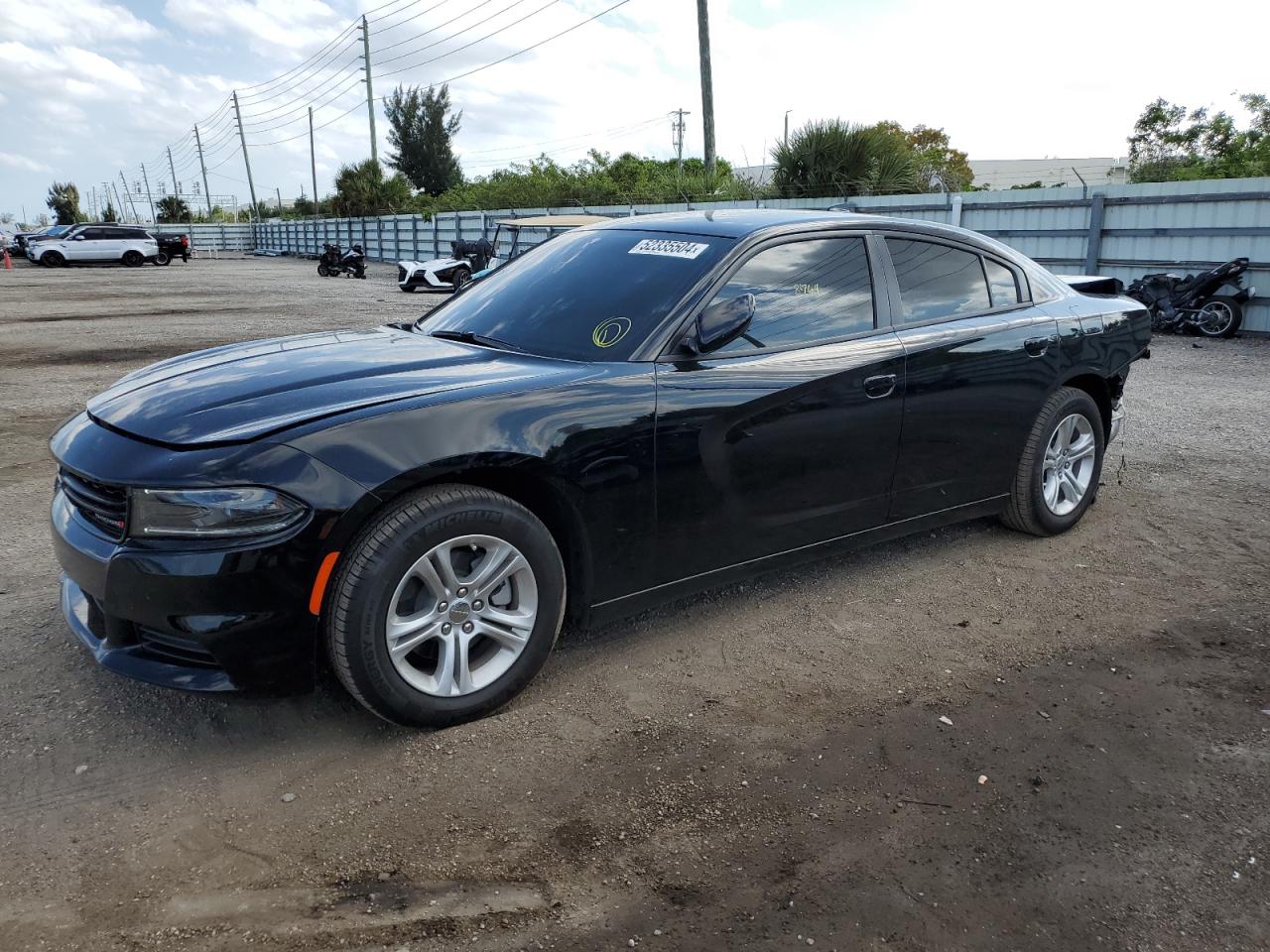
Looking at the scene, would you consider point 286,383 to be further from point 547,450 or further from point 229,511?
point 547,450

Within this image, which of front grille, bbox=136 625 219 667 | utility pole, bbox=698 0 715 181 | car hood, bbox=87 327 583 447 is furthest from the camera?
utility pole, bbox=698 0 715 181

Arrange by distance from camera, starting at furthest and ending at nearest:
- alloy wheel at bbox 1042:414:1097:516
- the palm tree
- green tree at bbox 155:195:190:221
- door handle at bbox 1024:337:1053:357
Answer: green tree at bbox 155:195:190:221, the palm tree, alloy wheel at bbox 1042:414:1097:516, door handle at bbox 1024:337:1053:357

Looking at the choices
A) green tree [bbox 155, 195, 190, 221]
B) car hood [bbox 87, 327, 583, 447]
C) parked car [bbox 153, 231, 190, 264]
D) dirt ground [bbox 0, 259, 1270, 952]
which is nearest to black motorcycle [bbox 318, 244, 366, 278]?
parked car [bbox 153, 231, 190, 264]

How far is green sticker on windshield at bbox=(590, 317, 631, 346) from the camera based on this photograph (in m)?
3.47

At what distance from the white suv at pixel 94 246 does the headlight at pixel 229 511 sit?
1701 inches

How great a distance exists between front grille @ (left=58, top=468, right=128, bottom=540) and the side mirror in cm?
186

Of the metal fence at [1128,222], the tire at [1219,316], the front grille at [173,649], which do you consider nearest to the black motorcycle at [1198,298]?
the tire at [1219,316]

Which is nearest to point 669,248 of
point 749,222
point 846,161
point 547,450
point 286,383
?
point 749,222

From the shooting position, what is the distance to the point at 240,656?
271 centimetres

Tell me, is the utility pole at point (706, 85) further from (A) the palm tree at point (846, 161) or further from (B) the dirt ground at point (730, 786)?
(B) the dirt ground at point (730, 786)

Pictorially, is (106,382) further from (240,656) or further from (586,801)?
(586,801)

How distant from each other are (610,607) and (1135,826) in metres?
1.68

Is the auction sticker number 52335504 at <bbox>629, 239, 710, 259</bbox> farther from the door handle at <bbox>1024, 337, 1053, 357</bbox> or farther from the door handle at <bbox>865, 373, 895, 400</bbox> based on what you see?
the door handle at <bbox>1024, 337, 1053, 357</bbox>

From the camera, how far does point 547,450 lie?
3.07 m
